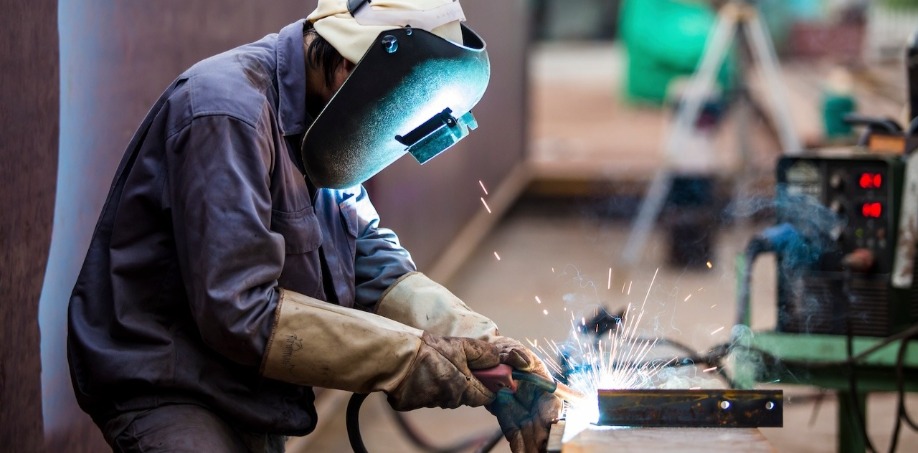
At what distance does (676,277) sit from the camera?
298 inches

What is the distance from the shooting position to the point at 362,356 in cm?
221

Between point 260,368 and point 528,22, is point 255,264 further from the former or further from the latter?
point 528,22

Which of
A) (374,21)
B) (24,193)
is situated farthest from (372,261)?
(24,193)

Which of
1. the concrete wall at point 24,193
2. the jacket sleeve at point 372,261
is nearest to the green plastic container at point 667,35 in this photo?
the jacket sleeve at point 372,261

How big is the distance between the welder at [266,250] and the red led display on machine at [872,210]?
178cm

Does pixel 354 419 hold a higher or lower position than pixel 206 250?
lower

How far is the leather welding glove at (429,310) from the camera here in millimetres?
2559

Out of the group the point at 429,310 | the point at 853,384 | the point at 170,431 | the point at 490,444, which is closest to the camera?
the point at 170,431

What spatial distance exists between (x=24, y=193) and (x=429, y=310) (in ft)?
3.05

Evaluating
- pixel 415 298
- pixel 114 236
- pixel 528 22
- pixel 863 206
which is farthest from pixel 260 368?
pixel 528 22

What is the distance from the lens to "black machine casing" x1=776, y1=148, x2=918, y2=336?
367cm

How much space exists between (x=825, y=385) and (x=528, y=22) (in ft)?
22.7

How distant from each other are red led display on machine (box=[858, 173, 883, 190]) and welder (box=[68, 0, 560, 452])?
1795 mm

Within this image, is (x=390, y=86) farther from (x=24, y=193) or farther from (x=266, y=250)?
(x=24, y=193)
